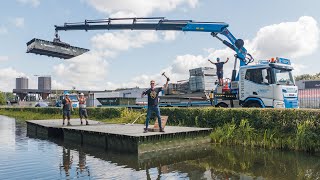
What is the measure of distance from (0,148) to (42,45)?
1251 centimetres

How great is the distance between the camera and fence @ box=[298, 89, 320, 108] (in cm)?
2191

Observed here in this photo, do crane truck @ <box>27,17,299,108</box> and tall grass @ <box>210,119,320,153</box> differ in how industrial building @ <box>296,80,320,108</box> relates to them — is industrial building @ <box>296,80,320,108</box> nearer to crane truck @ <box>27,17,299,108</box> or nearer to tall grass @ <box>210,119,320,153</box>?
crane truck @ <box>27,17,299,108</box>

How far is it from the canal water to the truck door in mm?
3880

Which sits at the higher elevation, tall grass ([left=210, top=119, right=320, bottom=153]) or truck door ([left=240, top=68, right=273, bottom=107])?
truck door ([left=240, top=68, right=273, bottom=107])

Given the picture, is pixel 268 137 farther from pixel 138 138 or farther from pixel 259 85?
pixel 138 138

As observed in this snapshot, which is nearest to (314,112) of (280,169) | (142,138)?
(280,169)

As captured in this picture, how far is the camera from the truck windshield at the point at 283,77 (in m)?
14.7

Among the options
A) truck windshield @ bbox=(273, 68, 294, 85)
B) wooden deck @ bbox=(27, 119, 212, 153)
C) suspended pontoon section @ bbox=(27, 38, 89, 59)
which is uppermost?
suspended pontoon section @ bbox=(27, 38, 89, 59)

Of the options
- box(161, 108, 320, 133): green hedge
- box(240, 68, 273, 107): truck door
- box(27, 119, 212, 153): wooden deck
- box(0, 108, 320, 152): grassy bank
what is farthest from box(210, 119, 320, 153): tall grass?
box(240, 68, 273, 107): truck door

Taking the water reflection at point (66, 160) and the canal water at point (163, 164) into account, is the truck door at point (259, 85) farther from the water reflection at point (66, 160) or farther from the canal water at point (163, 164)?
the water reflection at point (66, 160)

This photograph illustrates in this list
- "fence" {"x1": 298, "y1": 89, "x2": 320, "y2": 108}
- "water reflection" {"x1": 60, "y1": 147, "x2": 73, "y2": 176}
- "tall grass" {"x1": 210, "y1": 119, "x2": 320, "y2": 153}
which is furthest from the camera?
"fence" {"x1": 298, "y1": 89, "x2": 320, "y2": 108}

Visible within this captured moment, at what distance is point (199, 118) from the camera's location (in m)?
15.0

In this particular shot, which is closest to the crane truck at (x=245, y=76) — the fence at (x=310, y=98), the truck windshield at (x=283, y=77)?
the truck windshield at (x=283, y=77)

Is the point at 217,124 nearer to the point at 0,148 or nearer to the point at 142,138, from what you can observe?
the point at 142,138
